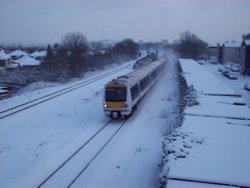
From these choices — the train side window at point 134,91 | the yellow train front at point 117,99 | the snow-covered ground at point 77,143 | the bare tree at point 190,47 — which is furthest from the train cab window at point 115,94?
the bare tree at point 190,47

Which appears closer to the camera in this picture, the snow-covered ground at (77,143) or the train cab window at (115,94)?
the snow-covered ground at (77,143)

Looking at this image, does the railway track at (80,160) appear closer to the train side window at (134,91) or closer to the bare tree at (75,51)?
the train side window at (134,91)

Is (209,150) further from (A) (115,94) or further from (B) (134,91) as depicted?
(B) (134,91)

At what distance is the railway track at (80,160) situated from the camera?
1051 cm

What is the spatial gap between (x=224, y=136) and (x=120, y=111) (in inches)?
279

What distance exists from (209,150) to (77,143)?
6.15 metres

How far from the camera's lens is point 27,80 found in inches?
1549

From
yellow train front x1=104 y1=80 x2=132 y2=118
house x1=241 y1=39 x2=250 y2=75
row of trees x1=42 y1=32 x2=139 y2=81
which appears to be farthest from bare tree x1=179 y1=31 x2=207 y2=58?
yellow train front x1=104 y1=80 x2=132 y2=118

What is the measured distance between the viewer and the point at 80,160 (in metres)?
12.4

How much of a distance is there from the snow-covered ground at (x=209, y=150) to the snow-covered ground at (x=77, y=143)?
A: 131 centimetres

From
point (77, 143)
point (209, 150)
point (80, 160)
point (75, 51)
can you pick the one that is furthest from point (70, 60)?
point (209, 150)

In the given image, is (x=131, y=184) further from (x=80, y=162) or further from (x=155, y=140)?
(x=155, y=140)

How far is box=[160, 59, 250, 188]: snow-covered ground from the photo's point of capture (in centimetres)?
869

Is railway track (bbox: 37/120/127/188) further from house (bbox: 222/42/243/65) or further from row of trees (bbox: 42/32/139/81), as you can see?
house (bbox: 222/42/243/65)
